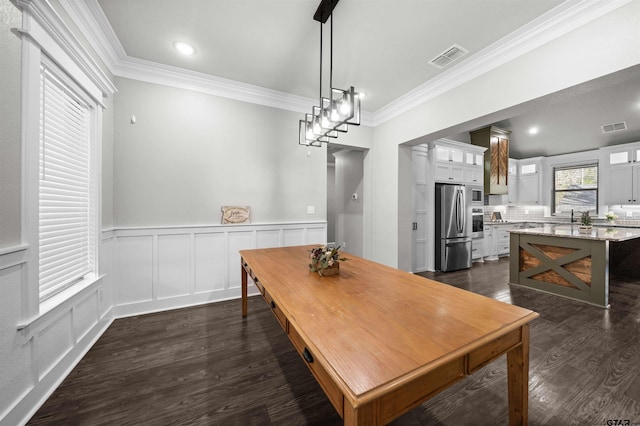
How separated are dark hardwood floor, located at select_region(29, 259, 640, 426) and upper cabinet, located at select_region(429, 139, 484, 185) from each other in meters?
3.00

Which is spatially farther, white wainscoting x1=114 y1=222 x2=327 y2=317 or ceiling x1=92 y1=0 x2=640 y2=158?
white wainscoting x1=114 y1=222 x2=327 y2=317

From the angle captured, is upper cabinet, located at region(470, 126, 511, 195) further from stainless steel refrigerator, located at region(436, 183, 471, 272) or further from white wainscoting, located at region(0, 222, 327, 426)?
white wainscoting, located at region(0, 222, 327, 426)

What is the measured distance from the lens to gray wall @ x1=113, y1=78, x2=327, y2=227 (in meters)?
2.77

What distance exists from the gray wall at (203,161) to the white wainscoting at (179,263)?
0.52ft

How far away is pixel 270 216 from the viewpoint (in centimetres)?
357

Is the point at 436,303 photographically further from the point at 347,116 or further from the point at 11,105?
the point at 11,105

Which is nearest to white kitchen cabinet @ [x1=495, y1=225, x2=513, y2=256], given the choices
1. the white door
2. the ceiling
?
the white door

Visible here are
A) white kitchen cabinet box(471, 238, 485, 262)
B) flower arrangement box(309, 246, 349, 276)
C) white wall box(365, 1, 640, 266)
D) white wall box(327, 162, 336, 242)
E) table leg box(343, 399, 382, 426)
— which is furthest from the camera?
white wall box(327, 162, 336, 242)

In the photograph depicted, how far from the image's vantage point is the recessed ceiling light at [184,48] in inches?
97.5

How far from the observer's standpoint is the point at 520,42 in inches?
90.4

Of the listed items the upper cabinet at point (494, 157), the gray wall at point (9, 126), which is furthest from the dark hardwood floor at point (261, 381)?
the upper cabinet at point (494, 157)

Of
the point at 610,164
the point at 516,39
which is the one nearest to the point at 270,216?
the point at 516,39

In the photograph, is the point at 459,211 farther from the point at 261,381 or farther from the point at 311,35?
the point at 261,381

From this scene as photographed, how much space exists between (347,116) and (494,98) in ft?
6.21
